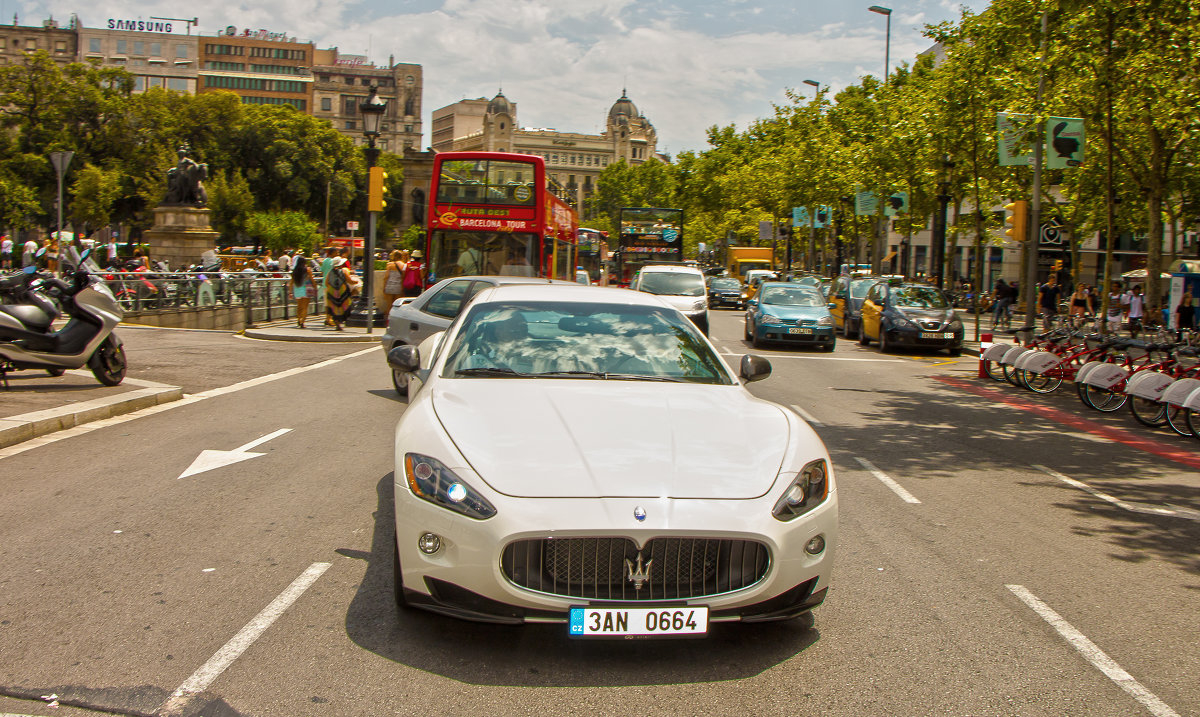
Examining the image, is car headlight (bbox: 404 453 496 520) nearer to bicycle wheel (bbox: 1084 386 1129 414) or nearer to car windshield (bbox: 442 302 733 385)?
car windshield (bbox: 442 302 733 385)

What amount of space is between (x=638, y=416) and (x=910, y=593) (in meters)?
1.76

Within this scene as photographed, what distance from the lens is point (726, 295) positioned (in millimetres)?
Result: 45906

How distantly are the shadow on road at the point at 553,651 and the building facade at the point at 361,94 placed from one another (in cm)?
16112

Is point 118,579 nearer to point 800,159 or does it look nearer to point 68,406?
point 68,406

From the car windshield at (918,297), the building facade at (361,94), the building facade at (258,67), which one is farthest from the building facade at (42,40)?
the car windshield at (918,297)

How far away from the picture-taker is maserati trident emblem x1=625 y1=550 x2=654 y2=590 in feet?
12.8

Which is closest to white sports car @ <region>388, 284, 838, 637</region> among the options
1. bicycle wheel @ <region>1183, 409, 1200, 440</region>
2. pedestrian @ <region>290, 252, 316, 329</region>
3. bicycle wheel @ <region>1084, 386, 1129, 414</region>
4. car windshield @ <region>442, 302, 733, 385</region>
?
car windshield @ <region>442, 302, 733, 385</region>

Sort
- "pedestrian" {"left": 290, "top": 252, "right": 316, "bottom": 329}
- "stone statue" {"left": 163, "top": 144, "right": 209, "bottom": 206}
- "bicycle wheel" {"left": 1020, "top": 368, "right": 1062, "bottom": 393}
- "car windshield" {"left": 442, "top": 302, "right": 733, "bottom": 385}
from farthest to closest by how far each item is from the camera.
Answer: "stone statue" {"left": 163, "top": 144, "right": 209, "bottom": 206} → "pedestrian" {"left": 290, "top": 252, "right": 316, "bottom": 329} → "bicycle wheel" {"left": 1020, "top": 368, "right": 1062, "bottom": 393} → "car windshield" {"left": 442, "top": 302, "right": 733, "bottom": 385}

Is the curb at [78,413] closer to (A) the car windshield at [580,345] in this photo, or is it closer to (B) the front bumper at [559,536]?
(A) the car windshield at [580,345]

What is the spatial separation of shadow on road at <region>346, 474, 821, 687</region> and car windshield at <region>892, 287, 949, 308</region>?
20.6m

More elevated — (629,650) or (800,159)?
(800,159)

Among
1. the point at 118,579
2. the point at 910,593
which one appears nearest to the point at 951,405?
the point at 910,593

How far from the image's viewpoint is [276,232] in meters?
61.0

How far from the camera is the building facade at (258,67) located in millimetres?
143250
